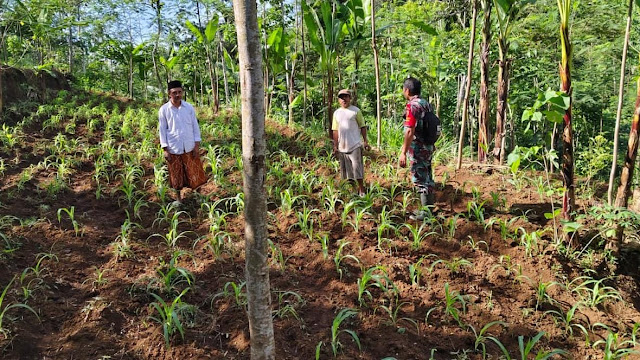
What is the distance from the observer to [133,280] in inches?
141

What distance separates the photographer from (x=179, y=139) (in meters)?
4.99

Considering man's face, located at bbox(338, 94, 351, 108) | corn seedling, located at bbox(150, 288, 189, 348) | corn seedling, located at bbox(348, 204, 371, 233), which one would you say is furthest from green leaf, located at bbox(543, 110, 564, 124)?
corn seedling, located at bbox(150, 288, 189, 348)

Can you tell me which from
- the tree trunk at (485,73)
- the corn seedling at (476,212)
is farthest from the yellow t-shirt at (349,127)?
the tree trunk at (485,73)

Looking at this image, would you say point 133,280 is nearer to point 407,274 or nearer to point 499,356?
point 407,274

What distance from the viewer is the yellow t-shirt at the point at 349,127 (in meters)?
5.12

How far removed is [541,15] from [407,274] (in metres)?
8.21

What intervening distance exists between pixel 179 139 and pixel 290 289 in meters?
2.47

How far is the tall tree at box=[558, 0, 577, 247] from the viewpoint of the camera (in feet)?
12.6

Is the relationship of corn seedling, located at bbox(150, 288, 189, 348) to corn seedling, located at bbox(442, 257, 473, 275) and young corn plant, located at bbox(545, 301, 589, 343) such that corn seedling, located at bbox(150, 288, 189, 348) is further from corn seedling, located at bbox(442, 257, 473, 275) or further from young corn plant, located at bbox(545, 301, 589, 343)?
young corn plant, located at bbox(545, 301, 589, 343)

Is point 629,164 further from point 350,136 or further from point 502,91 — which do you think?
point 350,136

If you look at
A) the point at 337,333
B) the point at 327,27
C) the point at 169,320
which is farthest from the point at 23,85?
the point at 337,333

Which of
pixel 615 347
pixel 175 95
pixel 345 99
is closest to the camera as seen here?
pixel 615 347

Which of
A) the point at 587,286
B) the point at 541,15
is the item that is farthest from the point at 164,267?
the point at 541,15

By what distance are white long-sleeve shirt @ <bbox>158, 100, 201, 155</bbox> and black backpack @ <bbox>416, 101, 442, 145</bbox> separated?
263cm
